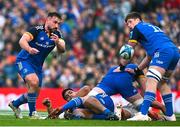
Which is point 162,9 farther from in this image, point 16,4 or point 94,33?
point 16,4

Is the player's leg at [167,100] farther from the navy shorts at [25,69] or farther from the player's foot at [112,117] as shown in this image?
the navy shorts at [25,69]

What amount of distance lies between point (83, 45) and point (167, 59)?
1194 centimetres

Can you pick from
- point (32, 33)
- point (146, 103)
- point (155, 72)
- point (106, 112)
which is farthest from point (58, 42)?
point (146, 103)

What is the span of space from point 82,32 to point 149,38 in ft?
39.7

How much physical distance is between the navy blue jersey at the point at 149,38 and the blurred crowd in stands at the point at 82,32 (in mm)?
9254

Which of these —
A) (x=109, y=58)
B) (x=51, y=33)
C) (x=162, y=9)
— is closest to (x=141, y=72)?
(x=51, y=33)

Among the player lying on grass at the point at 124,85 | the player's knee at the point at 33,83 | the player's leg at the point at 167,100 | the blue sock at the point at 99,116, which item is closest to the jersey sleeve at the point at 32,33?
the player's knee at the point at 33,83

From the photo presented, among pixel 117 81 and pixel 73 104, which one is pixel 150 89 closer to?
pixel 117 81

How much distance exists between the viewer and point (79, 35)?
2638 cm

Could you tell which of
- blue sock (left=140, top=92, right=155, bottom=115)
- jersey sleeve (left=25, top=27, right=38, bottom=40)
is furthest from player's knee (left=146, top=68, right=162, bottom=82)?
jersey sleeve (left=25, top=27, right=38, bottom=40)

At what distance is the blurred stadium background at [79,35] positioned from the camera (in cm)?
2461

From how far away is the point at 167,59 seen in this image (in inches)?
564

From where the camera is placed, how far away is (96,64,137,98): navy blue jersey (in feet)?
50.6

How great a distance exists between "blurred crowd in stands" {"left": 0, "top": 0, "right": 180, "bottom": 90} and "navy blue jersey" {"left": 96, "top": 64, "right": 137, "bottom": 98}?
27.5 feet
